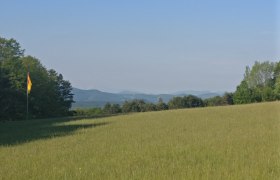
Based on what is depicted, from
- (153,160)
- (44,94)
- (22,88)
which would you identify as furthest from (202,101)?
(153,160)

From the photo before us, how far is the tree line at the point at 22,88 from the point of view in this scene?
60938 millimetres

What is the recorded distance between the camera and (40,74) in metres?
77.3

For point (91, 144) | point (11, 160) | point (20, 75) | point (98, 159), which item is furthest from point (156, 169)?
point (20, 75)

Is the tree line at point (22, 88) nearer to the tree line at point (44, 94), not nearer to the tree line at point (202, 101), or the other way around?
the tree line at point (44, 94)

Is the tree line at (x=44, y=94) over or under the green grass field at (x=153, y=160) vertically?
over

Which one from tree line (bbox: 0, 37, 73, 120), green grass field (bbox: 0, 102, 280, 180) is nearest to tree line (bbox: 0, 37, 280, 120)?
tree line (bbox: 0, 37, 73, 120)

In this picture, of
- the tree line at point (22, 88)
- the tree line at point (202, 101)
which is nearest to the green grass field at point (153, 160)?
the tree line at point (22, 88)

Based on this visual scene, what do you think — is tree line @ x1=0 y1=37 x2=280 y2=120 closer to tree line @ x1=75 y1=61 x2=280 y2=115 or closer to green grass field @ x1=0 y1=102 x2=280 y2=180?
tree line @ x1=75 y1=61 x2=280 y2=115

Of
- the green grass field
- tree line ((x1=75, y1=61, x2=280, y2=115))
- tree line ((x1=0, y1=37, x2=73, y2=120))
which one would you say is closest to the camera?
the green grass field

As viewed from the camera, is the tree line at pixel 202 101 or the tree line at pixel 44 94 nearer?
the tree line at pixel 44 94

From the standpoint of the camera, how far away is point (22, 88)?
67.9 metres

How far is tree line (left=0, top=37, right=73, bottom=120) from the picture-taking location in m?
60.9

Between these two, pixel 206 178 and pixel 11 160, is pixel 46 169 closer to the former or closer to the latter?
pixel 11 160

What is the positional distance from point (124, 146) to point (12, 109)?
48.3 meters
